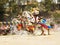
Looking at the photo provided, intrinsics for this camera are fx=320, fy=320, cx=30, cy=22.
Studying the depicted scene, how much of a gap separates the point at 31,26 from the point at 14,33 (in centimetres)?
114

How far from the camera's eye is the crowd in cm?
1962

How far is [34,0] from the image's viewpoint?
2234cm

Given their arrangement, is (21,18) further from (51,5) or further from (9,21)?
(51,5)

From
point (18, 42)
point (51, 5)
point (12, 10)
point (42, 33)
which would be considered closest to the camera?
point (18, 42)

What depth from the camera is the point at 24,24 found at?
19938 millimetres

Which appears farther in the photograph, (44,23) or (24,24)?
(24,24)

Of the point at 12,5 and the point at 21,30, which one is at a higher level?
the point at 12,5

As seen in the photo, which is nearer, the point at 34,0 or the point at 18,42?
the point at 18,42

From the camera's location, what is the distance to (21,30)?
1983cm

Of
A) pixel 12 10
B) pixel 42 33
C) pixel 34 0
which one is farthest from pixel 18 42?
pixel 34 0

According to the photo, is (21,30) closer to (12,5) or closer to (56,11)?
(12,5)

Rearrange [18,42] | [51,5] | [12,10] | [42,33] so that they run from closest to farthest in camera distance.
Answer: [18,42], [42,33], [12,10], [51,5]

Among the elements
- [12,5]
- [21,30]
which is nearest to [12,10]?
[12,5]

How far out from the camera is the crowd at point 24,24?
19.6 m
